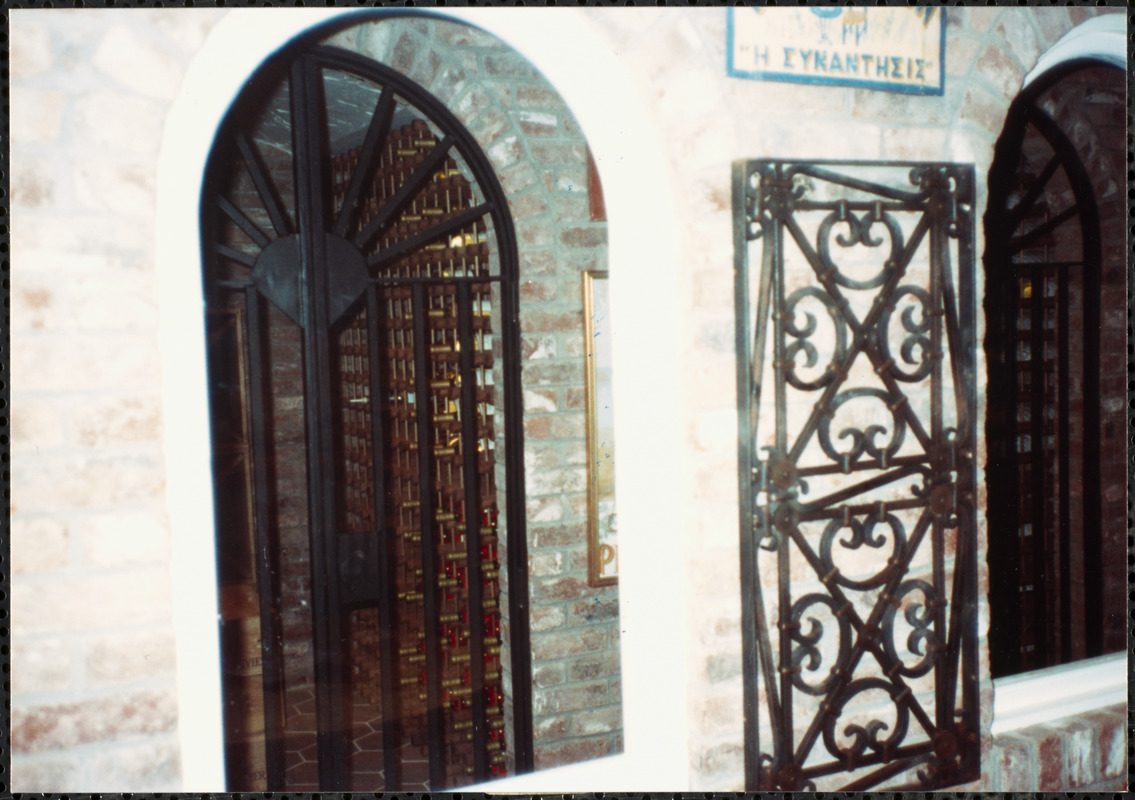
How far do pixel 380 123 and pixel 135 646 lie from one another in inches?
54.1

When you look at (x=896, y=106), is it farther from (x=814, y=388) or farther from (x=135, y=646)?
(x=135, y=646)

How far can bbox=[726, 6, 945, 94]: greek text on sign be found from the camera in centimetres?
126

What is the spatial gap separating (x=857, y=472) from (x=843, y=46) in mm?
805

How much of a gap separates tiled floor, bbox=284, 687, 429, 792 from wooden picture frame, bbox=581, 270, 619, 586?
1.36m

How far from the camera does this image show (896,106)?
1365 millimetres

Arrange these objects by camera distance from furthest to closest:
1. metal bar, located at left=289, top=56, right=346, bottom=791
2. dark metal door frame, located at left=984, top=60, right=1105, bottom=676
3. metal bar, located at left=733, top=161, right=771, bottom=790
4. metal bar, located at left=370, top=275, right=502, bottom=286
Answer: dark metal door frame, located at left=984, top=60, right=1105, bottom=676 < metal bar, located at left=370, top=275, right=502, bottom=286 < metal bar, located at left=289, top=56, right=346, bottom=791 < metal bar, located at left=733, top=161, right=771, bottom=790

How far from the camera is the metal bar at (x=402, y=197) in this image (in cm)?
185

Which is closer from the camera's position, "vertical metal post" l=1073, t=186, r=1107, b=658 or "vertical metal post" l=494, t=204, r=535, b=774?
"vertical metal post" l=494, t=204, r=535, b=774

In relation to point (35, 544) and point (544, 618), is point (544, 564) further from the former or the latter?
point (35, 544)

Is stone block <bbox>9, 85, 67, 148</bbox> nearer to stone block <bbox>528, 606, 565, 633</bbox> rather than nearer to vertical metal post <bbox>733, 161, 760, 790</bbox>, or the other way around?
vertical metal post <bbox>733, 161, 760, 790</bbox>

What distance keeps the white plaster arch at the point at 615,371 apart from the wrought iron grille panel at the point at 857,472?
0.14 meters

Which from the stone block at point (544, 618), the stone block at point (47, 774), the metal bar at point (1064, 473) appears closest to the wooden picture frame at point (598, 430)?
the stone block at point (544, 618)

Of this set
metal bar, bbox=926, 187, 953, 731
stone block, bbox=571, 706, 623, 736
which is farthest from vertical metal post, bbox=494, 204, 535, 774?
metal bar, bbox=926, 187, 953, 731

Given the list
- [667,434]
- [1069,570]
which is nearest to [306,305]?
[667,434]
